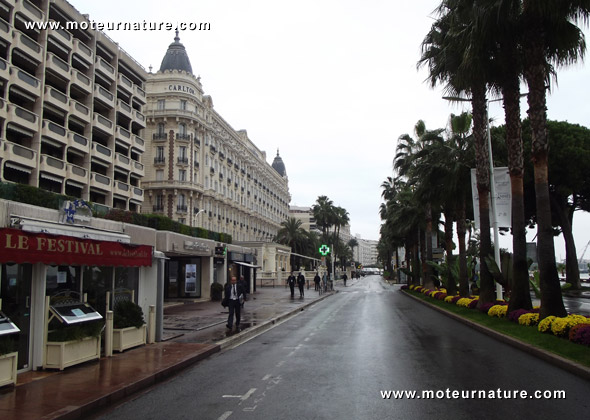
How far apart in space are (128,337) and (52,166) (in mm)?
28420

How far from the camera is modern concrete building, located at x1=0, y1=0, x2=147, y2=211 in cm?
3262

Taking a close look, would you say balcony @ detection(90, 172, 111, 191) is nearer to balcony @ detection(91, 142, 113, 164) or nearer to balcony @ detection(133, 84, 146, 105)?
balcony @ detection(91, 142, 113, 164)

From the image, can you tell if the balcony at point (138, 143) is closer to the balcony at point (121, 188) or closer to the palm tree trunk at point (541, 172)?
the balcony at point (121, 188)

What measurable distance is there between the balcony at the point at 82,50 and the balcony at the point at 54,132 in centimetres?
705

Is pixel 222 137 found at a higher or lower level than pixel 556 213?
higher

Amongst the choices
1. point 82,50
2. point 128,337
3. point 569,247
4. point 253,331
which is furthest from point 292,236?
point 128,337

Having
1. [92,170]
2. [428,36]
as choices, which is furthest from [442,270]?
[92,170]

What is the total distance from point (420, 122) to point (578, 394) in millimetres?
34156

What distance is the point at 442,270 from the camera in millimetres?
31531

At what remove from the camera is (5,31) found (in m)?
31.5

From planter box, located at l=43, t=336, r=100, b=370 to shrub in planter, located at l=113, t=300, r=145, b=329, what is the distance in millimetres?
1542

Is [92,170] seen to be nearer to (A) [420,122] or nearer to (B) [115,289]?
(A) [420,122]

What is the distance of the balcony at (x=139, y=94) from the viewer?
159 ft

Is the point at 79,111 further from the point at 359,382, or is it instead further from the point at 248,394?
the point at 359,382
